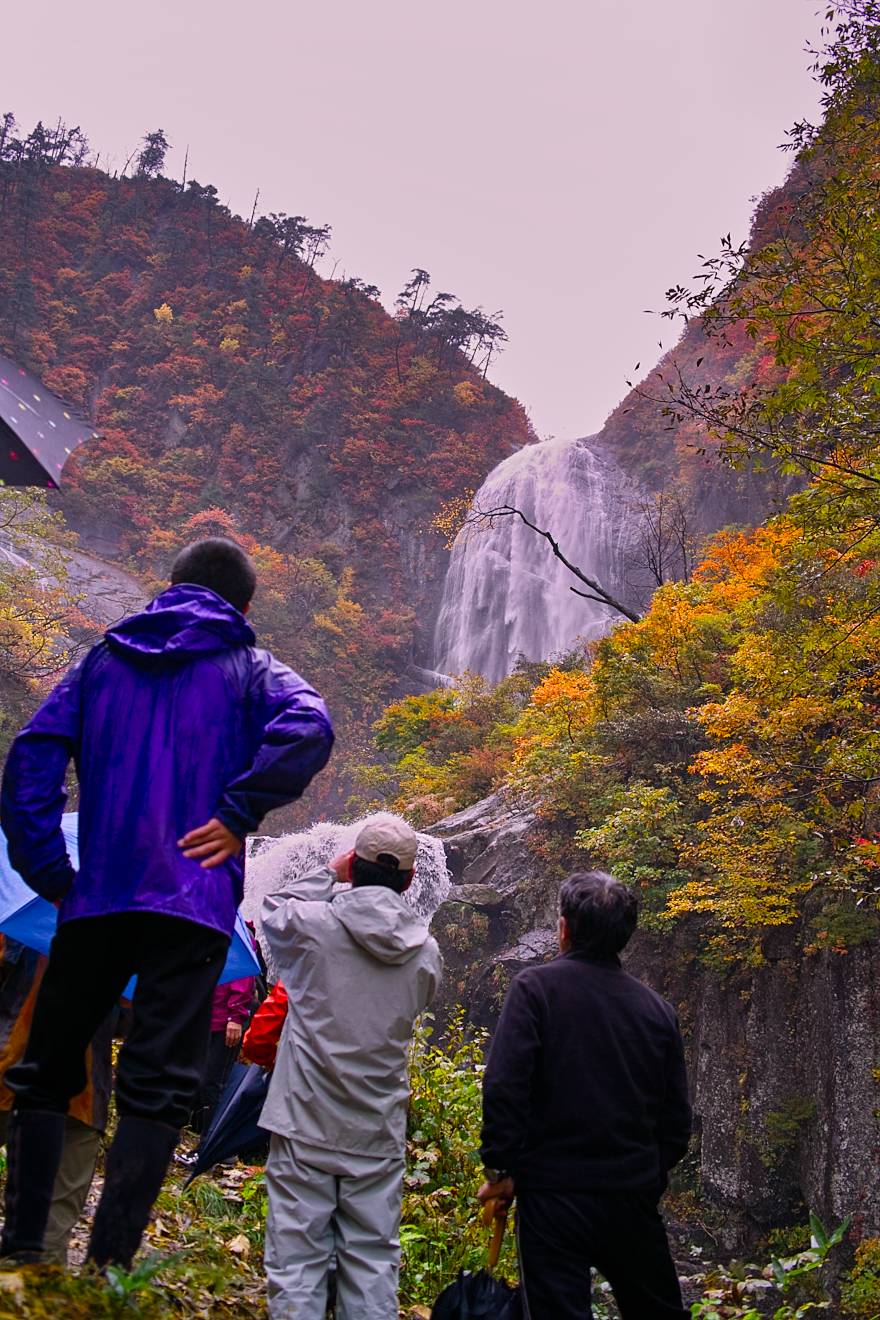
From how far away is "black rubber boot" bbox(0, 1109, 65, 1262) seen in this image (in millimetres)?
1938

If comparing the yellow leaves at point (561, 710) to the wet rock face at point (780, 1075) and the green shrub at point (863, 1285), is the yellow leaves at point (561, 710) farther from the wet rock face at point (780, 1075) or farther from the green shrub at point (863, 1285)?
the green shrub at point (863, 1285)

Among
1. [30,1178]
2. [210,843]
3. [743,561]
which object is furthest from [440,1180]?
[743,561]

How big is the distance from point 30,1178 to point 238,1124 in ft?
7.28

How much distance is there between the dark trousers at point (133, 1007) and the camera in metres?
1.99

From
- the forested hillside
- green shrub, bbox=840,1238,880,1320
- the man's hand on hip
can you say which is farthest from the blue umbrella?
the forested hillside

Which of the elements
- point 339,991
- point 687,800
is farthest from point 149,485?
point 339,991

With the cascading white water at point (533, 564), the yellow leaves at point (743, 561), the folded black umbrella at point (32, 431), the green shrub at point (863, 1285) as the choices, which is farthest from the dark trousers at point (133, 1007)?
the folded black umbrella at point (32, 431)

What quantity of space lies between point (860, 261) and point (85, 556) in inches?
1270

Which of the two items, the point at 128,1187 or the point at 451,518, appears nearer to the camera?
the point at 128,1187

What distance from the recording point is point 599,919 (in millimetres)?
2674

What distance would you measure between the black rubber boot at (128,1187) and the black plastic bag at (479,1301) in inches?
41.4

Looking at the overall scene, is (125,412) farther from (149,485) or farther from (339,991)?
(339,991)

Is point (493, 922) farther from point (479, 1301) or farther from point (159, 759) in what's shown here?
point (159, 759)

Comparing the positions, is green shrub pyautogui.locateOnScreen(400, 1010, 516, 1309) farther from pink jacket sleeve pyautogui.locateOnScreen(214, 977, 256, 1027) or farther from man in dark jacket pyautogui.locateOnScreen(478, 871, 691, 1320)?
man in dark jacket pyautogui.locateOnScreen(478, 871, 691, 1320)
